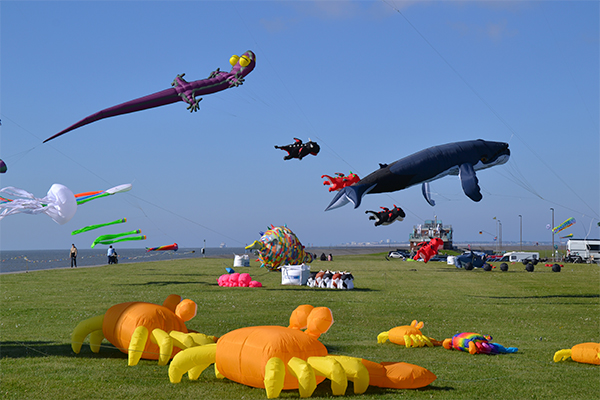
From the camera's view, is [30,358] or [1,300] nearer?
[30,358]

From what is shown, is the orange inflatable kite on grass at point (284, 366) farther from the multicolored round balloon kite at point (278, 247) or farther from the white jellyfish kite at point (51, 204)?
the multicolored round balloon kite at point (278, 247)

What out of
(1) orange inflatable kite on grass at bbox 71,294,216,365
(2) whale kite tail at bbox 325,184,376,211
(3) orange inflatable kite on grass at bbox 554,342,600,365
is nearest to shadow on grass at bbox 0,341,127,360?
(1) orange inflatable kite on grass at bbox 71,294,216,365

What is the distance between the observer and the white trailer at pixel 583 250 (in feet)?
173

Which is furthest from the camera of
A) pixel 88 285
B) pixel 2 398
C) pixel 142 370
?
pixel 88 285

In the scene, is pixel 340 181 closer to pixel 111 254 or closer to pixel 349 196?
pixel 349 196

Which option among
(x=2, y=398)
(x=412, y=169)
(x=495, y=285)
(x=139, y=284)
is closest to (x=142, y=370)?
(x=2, y=398)

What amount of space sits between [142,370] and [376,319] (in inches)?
298

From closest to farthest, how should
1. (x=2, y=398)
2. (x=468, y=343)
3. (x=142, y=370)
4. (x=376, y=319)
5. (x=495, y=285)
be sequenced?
(x=2, y=398) < (x=142, y=370) < (x=468, y=343) < (x=376, y=319) < (x=495, y=285)

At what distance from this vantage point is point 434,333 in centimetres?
1215

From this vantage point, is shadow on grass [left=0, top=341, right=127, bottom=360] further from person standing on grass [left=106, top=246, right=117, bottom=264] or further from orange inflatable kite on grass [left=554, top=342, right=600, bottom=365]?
person standing on grass [left=106, top=246, right=117, bottom=264]

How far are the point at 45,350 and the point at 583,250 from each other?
57081mm

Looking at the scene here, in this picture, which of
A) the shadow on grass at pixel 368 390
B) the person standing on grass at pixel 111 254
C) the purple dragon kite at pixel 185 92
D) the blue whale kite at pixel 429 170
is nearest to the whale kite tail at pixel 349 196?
the blue whale kite at pixel 429 170

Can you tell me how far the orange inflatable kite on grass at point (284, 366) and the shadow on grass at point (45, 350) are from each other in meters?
2.26

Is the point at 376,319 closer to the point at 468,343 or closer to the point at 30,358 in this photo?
the point at 468,343
